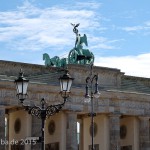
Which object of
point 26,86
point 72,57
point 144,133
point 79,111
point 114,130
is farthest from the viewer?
point 144,133

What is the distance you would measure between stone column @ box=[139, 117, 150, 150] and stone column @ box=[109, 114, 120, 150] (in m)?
3.22

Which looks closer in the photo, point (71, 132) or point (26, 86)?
point (26, 86)

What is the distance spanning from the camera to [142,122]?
162 ft

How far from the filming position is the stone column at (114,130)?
1829 inches

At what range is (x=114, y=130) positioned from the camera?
46.7 m

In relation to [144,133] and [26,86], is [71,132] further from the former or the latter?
[26,86]

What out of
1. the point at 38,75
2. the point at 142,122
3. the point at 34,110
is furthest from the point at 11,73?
the point at 34,110

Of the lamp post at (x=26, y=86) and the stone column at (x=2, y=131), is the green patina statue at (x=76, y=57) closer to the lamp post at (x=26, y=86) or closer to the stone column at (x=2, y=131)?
the stone column at (x=2, y=131)

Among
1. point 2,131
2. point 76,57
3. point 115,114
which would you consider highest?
point 76,57

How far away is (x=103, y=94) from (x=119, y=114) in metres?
2.74

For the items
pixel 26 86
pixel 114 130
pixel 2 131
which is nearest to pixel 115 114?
pixel 114 130

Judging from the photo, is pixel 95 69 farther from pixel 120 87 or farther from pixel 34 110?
pixel 34 110

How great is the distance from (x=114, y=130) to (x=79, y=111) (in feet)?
13.5

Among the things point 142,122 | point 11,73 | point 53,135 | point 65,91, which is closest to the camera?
point 65,91
